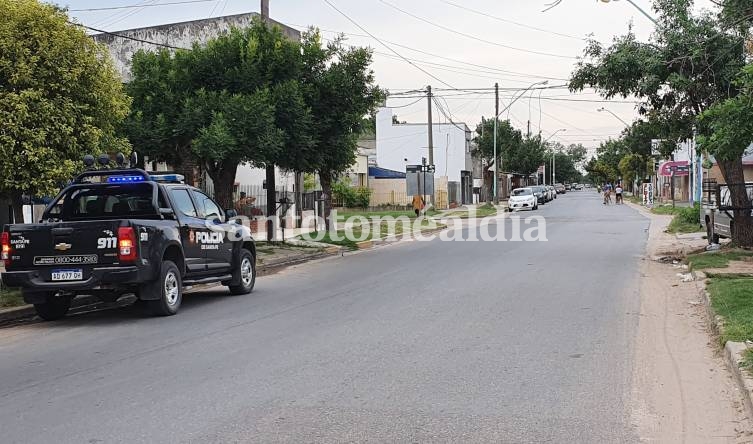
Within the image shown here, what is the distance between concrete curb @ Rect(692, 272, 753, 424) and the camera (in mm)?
6301

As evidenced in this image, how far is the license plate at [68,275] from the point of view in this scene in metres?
10.5

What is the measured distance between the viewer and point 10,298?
12320mm

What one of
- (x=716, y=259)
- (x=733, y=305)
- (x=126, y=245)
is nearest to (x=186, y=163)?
(x=126, y=245)

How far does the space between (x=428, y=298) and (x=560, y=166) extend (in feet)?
543

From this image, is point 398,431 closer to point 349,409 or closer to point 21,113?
point 349,409

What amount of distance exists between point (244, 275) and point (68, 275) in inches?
151

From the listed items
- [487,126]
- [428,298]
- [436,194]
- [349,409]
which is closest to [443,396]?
[349,409]

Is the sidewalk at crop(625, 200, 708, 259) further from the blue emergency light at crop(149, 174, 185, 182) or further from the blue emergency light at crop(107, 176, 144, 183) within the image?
the blue emergency light at crop(107, 176, 144, 183)

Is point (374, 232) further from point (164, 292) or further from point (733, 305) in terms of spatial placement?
point (733, 305)

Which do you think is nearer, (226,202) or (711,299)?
(711,299)

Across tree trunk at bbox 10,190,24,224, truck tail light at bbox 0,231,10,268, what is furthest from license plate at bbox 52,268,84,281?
tree trunk at bbox 10,190,24,224

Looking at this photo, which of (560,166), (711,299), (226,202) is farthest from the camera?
(560,166)

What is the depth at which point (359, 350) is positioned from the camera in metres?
8.49

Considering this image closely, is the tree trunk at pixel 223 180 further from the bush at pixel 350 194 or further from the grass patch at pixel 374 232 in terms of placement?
the bush at pixel 350 194
